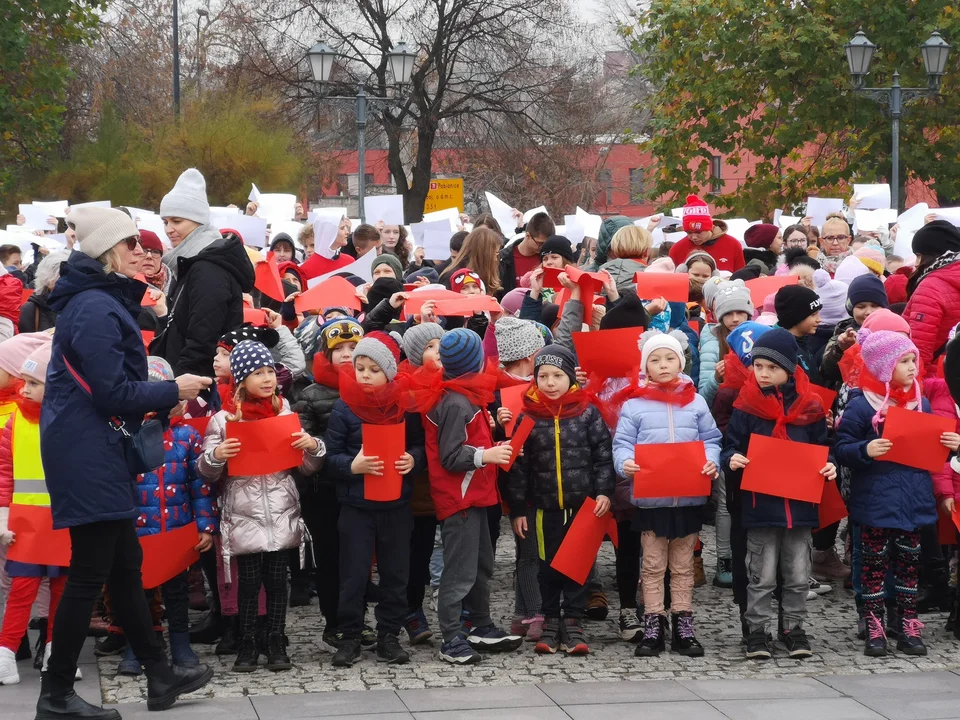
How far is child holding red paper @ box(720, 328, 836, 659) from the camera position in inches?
261

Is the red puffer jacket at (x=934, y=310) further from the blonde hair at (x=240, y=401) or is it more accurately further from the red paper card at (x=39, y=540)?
the red paper card at (x=39, y=540)

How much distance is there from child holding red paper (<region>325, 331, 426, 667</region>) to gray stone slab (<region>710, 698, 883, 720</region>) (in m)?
1.71

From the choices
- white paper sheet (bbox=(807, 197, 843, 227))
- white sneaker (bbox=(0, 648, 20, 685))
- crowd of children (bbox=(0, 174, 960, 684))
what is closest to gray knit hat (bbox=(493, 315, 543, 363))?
crowd of children (bbox=(0, 174, 960, 684))

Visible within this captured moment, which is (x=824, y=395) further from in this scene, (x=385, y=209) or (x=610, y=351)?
(x=385, y=209)

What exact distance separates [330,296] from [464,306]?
4.07ft

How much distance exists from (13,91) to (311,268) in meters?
18.8

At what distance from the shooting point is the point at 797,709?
5.76 metres

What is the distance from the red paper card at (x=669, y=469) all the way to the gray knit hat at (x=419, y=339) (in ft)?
4.27

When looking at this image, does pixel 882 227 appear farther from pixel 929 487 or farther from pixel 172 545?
pixel 172 545

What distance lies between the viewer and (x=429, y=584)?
26.5 ft

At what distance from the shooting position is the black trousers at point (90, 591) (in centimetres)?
547

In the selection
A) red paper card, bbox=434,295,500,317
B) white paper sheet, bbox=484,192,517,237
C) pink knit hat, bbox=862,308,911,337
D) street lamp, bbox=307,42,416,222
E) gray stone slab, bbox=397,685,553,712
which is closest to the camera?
gray stone slab, bbox=397,685,553,712

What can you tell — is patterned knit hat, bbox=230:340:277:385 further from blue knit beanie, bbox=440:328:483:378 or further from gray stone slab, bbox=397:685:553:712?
gray stone slab, bbox=397:685:553:712

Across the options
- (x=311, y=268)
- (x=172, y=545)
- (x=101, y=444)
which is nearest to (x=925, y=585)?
(x=172, y=545)
